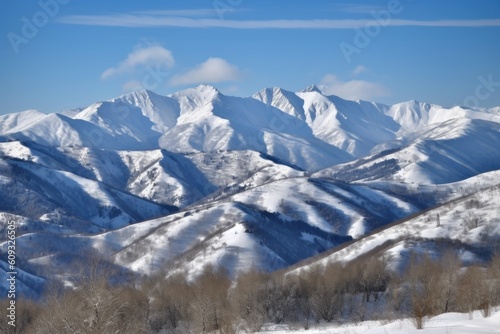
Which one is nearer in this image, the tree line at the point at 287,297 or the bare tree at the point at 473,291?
the bare tree at the point at 473,291

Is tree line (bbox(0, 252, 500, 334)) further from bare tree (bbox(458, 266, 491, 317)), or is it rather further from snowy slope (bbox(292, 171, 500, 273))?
snowy slope (bbox(292, 171, 500, 273))

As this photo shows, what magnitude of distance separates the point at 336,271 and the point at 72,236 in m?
135

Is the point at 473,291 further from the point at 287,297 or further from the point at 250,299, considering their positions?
the point at 250,299

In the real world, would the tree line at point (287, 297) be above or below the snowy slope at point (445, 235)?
below

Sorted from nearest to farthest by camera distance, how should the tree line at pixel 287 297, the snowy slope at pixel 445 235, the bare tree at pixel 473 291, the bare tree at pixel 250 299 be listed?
the bare tree at pixel 473 291 < the tree line at pixel 287 297 < the bare tree at pixel 250 299 < the snowy slope at pixel 445 235

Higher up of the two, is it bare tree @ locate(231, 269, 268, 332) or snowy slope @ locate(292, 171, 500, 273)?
snowy slope @ locate(292, 171, 500, 273)

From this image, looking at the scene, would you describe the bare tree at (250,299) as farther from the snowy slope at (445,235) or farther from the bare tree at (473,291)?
the snowy slope at (445,235)

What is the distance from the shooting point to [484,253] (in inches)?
4963

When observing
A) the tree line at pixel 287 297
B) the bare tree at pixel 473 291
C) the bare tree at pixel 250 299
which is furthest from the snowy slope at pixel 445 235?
the bare tree at pixel 473 291

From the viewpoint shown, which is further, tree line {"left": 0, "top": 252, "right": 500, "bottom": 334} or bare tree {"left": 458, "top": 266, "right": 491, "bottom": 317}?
tree line {"left": 0, "top": 252, "right": 500, "bottom": 334}

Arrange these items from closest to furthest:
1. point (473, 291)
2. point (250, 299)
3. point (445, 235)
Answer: point (473, 291) < point (250, 299) < point (445, 235)

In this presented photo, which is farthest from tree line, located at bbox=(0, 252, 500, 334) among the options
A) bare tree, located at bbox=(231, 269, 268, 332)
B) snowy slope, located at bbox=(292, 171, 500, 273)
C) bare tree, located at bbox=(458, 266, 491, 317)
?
snowy slope, located at bbox=(292, 171, 500, 273)

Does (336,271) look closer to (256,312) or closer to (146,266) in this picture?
(256,312)

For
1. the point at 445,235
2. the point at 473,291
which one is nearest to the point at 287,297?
the point at 473,291
